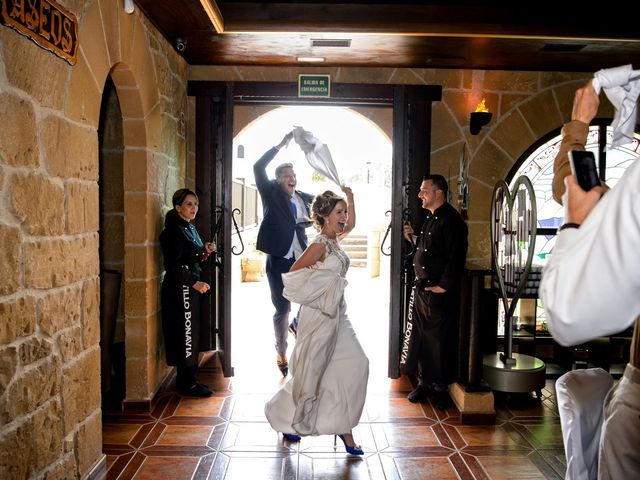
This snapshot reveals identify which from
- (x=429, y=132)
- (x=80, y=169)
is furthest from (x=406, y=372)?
(x=80, y=169)

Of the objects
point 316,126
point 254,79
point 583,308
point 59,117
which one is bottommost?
point 583,308

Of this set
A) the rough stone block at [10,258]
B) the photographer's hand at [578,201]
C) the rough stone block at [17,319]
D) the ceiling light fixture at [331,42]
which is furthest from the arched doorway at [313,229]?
the photographer's hand at [578,201]

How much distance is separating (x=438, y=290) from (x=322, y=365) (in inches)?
47.5

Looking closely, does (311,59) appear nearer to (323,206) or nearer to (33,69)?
(323,206)

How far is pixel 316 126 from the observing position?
16.1 m

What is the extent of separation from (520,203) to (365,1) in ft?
5.79

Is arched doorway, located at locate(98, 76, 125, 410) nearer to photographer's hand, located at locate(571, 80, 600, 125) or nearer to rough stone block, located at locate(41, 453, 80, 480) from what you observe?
rough stone block, located at locate(41, 453, 80, 480)

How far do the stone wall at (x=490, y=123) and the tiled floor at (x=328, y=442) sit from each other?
160cm

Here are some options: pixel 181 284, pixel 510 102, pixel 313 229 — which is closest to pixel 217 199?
pixel 181 284

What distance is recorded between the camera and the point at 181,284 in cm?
372

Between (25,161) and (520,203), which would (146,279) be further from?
(520,203)

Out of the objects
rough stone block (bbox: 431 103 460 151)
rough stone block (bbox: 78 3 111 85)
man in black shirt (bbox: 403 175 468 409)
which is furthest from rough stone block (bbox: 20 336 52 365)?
rough stone block (bbox: 431 103 460 151)

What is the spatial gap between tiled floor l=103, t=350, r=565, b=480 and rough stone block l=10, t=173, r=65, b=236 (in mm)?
1464

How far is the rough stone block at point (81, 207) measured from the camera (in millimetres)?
2250
